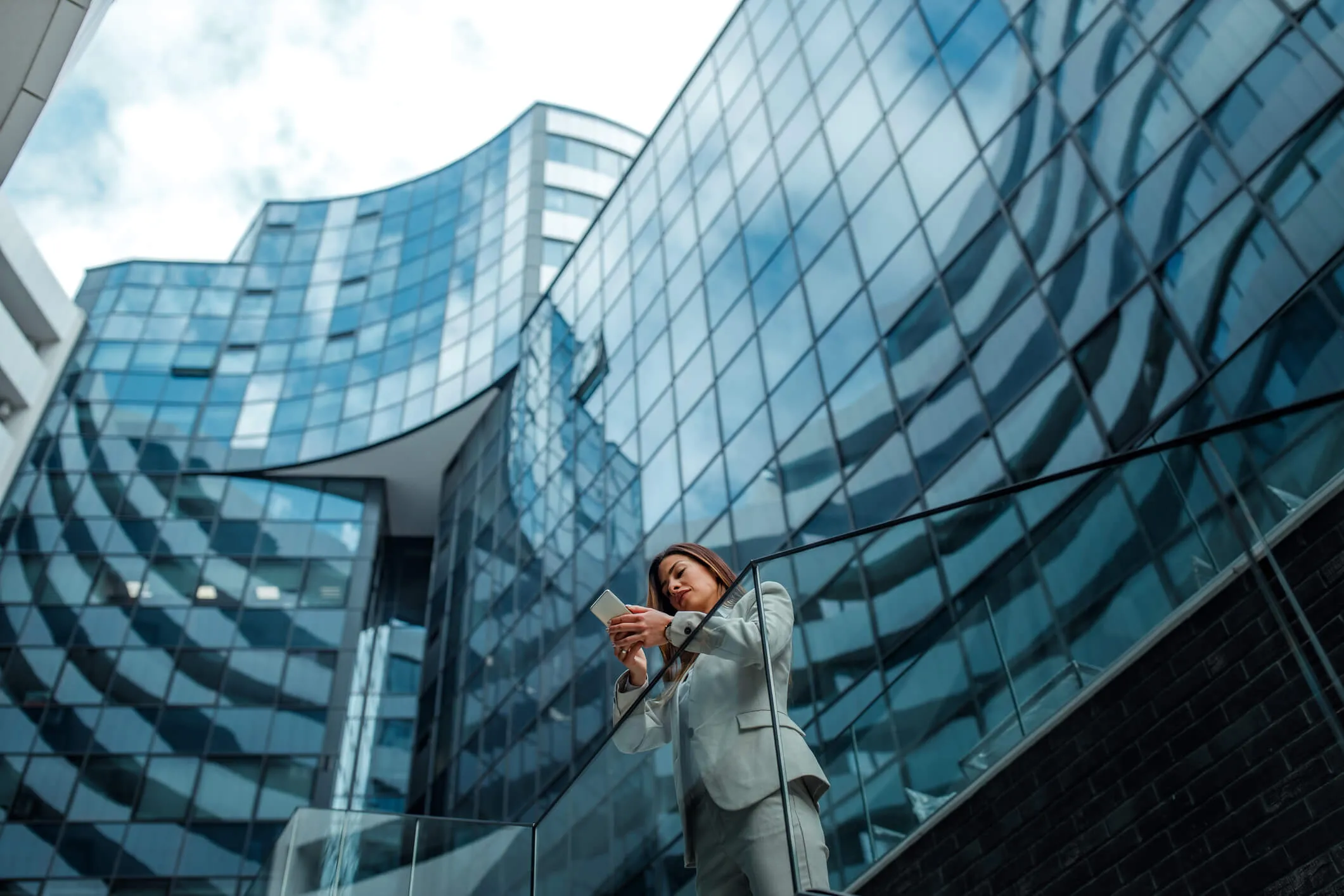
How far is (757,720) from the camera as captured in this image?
489cm

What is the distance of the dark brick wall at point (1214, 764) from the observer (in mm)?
4734

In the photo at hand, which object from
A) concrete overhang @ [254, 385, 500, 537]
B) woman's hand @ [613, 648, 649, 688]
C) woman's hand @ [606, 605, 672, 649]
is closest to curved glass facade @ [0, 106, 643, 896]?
concrete overhang @ [254, 385, 500, 537]

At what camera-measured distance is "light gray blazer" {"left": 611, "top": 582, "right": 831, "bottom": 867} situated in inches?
189

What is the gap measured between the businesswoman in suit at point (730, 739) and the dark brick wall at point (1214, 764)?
1651 millimetres

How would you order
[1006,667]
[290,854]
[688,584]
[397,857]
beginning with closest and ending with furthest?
[688,584]
[1006,667]
[397,857]
[290,854]

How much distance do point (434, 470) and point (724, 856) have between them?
117 ft

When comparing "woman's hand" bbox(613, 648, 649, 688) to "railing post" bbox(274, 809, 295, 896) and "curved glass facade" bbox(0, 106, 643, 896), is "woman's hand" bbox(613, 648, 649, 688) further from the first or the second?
A: "curved glass facade" bbox(0, 106, 643, 896)

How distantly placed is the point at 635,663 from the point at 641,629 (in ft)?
2.28

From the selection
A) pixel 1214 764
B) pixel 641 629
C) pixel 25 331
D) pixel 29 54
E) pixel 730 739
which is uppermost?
pixel 25 331

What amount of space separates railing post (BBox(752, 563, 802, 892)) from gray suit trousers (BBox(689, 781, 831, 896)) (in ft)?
0.09

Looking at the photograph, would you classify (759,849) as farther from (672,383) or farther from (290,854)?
(672,383)

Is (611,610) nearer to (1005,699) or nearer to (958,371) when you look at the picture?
(1005,699)

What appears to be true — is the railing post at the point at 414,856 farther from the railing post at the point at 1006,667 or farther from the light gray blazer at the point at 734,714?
the railing post at the point at 1006,667

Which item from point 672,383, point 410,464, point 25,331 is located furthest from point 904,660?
point 410,464
